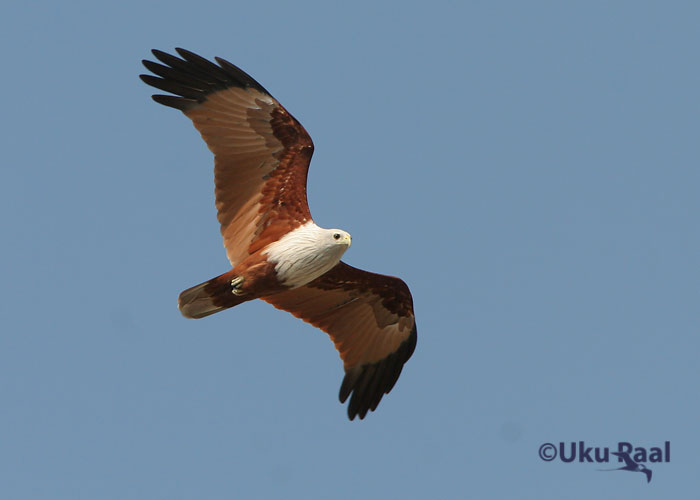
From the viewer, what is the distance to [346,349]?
55.9 feet

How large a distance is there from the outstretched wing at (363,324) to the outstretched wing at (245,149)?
1.17 m

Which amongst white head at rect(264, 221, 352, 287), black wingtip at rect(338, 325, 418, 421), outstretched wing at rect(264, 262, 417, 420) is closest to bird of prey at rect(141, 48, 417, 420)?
white head at rect(264, 221, 352, 287)

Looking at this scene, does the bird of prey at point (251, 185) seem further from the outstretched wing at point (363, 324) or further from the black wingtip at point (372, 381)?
the black wingtip at point (372, 381)

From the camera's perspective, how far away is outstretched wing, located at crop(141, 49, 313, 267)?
15.7 metres

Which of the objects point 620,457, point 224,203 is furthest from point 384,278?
point 620,457

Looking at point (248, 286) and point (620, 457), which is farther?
point (620, 457)

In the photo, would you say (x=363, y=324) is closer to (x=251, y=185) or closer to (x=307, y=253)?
(x=307, y=253)

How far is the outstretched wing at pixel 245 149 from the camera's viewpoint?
1568cm

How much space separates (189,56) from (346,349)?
4475 millimetres

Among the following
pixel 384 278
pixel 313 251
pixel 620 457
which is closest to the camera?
pixel 313 251

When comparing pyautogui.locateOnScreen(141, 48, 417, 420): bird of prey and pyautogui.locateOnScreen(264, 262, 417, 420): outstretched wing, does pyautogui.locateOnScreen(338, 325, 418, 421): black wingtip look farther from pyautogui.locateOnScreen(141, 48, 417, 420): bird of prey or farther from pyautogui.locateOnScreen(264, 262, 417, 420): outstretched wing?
pyautogui.locateOnScreen(141, 48, 417, 420): bird of prey

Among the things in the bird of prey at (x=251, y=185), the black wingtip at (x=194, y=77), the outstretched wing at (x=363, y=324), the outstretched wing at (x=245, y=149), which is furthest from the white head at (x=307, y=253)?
the black wingtip at (x=194, y=77)

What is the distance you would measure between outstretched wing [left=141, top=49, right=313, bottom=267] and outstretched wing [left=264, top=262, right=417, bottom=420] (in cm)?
117

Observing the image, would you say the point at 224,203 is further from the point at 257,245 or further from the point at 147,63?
the point at 147,63
